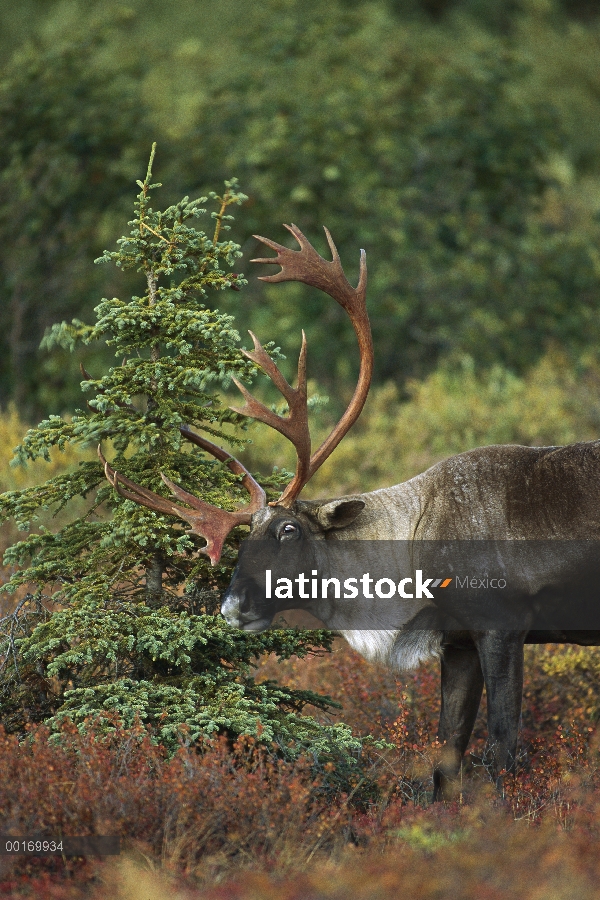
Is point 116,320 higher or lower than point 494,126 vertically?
lower

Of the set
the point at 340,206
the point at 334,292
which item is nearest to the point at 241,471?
the point at 334,292

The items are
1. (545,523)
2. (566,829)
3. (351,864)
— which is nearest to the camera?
(351,864)

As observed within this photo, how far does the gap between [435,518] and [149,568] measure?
1591 millimetres

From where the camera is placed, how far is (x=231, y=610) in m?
5.34

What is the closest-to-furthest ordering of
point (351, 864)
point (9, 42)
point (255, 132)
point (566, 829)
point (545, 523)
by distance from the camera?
point (351, 864), point (566, 829), point (545, 523), point (255, 132), point (9, 42)

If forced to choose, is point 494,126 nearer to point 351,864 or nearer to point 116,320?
point 116,320

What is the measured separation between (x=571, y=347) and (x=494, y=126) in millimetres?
3818

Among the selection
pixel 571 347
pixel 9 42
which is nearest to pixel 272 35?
pixel 9 42

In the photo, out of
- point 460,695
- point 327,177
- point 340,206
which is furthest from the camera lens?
point 340,206

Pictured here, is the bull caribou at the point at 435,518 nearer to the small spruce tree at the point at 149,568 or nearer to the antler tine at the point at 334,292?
the antler tine at the point at 334,292

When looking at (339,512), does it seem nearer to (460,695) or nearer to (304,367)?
(304,367)

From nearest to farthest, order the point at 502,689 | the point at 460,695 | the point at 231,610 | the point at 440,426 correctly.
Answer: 1. the point at 231,610
2. the point at 502,689
3. the point at 460,695
4. the point at 440,426

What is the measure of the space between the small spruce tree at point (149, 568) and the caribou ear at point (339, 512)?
51 cm

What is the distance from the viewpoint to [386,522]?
19.0 feet
